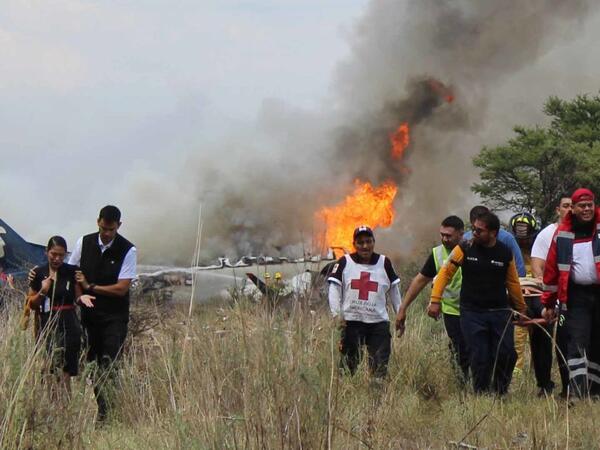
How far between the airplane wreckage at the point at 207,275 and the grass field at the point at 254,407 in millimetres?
176

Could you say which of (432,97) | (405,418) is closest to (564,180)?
(432,97)

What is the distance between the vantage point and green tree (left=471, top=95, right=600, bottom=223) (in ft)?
76.9

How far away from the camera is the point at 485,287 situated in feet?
22.2

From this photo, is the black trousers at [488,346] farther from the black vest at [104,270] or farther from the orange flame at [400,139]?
the orange flame at [400,139]

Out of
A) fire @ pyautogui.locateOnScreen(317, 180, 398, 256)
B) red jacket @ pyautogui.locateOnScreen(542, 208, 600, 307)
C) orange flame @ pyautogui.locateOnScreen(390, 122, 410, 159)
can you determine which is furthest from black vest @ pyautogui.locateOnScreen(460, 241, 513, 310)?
orange flame @ pyautogui.locateOnScreen(390, 122, 410, 159)

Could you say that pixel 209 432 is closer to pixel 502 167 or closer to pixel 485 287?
pixel 485 287

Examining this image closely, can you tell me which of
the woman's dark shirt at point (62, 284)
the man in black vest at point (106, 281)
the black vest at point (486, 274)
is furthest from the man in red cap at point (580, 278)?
the woman's dark shirt at point (62, 284)

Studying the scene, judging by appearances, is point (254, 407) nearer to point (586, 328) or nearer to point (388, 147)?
point (586, 328)

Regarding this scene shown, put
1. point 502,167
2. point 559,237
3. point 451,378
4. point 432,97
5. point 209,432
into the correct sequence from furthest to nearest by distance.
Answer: point 432,97, point 502,167, point 451,378, point 559,237, point 209,432

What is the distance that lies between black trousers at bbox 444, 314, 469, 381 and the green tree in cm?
1359

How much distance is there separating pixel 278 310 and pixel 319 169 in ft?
96.1

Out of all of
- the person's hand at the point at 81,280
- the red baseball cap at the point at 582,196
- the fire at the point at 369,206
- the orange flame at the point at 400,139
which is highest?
the orange flame at the point at 400,139

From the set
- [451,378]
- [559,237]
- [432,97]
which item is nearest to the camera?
[559,237]

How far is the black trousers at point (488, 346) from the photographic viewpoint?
668 cm
